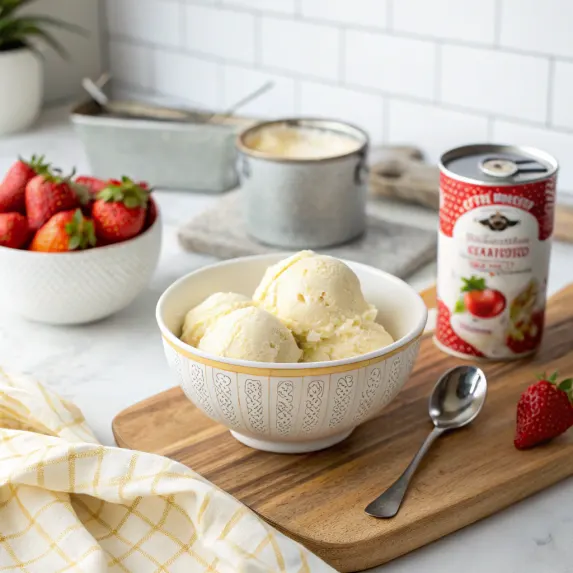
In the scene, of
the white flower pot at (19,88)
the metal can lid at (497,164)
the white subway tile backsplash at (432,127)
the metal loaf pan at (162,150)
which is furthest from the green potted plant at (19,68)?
the metal can lid at (497,164)

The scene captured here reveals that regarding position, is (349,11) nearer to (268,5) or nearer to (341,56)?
(341,56)

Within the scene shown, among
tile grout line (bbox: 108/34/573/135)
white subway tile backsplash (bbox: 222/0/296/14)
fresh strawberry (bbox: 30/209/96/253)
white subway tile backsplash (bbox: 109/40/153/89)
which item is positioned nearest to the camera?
fresh strawberry (bbox: 30/209/96/253)

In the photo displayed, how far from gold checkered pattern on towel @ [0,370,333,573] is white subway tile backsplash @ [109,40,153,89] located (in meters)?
1.37

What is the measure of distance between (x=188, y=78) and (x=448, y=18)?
24.7 inches

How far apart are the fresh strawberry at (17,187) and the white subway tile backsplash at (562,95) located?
733 mm

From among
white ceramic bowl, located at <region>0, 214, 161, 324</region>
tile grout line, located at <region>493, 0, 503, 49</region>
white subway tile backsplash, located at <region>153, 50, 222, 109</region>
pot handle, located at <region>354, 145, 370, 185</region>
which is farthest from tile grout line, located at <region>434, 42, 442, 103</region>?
white ceramic bowl, located at <region>0, 214, 161, 324</region>

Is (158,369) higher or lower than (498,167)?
lower

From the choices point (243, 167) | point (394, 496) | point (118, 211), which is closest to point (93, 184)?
point (118, 211)

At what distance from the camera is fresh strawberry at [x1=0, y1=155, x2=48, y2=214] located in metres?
1.16

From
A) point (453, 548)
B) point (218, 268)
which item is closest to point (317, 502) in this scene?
point (453, 548)

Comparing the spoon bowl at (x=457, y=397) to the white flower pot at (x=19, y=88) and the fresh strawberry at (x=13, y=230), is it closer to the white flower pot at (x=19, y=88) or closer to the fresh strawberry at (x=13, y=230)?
the fresh strawberry at (x=13, y=230)

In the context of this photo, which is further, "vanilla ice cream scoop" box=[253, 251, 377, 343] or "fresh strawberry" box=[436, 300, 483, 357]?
"fresh strawberry" box=[436, 300, 483, 357]

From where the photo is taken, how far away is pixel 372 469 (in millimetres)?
883

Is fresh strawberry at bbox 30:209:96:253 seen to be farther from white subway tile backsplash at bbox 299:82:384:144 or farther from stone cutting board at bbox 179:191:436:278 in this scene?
white subway tile backsplash at bbox 299:82:384:144
